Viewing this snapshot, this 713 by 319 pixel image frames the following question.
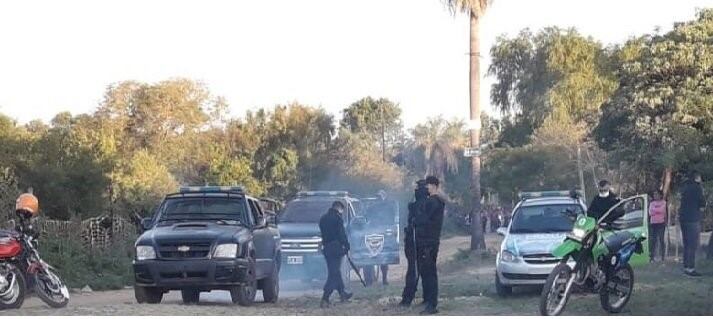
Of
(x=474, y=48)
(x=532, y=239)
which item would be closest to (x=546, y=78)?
(x=474, y=48)

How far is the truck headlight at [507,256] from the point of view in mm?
16750

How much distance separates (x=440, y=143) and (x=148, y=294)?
55.2 meters

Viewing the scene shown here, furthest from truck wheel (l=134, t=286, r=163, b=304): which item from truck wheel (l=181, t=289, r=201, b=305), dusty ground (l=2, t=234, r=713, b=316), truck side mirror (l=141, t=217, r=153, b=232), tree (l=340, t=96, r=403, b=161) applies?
tree (l=340, t=96, r=403, b=161)

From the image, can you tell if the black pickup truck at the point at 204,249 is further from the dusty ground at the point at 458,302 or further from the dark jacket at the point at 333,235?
the dark jacket at the point at 333,235

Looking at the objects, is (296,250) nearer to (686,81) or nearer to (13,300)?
(13,300)

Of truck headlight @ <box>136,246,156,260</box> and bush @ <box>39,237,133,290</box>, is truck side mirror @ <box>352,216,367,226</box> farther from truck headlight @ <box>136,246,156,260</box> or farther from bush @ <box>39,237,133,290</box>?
truck headlight @ <box>136,246,156,260</box>

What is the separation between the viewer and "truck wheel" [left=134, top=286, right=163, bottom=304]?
52.6 feet

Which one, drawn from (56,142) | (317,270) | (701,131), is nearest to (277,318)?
→ (317,270)

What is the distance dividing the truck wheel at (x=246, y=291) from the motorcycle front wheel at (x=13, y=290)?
10.0ft

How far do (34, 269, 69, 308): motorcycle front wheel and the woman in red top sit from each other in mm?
13564

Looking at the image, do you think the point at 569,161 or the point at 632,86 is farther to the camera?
the point at 569,161

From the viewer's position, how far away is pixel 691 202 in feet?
63.2

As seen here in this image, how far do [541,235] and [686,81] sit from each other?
17.0 metres

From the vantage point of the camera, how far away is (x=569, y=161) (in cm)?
5372
